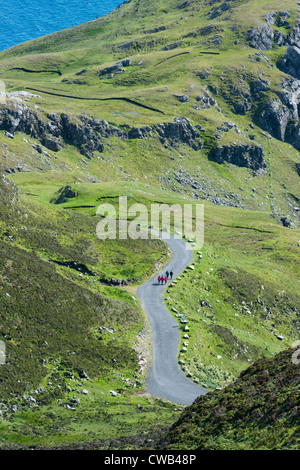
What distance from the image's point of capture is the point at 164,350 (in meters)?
61.4

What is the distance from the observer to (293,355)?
144ft

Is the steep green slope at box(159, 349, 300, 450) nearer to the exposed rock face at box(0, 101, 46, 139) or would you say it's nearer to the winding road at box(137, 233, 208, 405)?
the winding road at box(137, 233, 208, 405)

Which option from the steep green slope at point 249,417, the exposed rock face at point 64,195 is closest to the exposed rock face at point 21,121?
the exposed rock face at point 64,195

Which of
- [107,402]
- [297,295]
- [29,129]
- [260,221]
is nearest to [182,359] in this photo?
[107,402]

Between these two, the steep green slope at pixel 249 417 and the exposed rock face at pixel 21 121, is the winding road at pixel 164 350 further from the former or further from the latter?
the exposed rock face at pixel 21 121

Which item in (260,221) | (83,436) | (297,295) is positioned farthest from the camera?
(260,221)

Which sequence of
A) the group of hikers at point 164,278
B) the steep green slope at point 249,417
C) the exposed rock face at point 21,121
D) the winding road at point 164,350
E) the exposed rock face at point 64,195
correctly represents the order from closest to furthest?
1. the steep green slope at point 249,417
2. the winding road at point 164,350
3. the group of hikers at point 164,278
4. the exposed rock face at point 64,195
5. the exposed rock face at point 21,121

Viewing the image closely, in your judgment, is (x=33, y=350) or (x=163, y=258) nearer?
(x=33, y=350)

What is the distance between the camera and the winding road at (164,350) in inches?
2119

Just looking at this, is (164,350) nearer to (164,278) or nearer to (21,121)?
(164,278)

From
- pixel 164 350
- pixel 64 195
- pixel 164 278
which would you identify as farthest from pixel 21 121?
pixel 164 350

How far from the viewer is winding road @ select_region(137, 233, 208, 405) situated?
5382 cm
